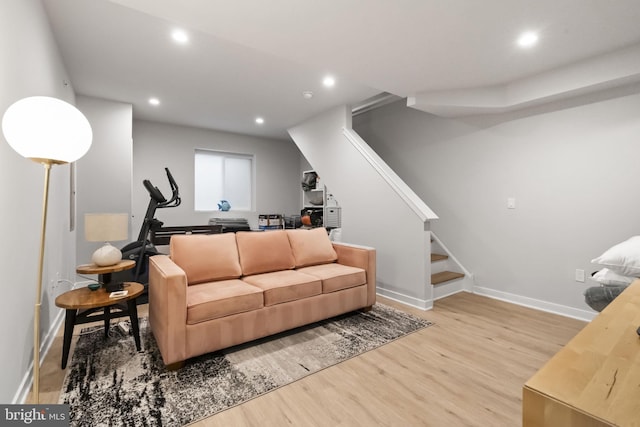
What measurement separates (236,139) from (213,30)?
3.78m

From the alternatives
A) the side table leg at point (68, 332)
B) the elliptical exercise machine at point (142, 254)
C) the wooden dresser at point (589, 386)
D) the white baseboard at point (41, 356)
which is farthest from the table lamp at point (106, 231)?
the wooden dresser at point (589, 386)

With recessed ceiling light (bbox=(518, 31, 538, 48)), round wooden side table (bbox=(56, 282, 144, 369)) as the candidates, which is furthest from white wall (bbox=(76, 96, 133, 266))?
recessed ceiling light (bbox=(518, 31, 538, 48))

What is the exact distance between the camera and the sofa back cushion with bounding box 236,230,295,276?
2803mm

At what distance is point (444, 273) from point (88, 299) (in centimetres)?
362

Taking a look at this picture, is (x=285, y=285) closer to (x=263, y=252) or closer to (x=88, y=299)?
(x=263, y=252)

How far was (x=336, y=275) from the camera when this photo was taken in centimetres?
280

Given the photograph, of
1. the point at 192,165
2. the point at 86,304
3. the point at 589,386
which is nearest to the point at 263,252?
the point at 86,304

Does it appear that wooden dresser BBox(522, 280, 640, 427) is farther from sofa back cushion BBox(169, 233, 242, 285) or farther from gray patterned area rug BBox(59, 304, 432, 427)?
sofa back cushion BBox(169, 233, 242, 285)

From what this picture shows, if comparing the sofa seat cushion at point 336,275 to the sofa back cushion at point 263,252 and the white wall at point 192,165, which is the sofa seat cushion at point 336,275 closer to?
the sofa back cushion at point 263,252

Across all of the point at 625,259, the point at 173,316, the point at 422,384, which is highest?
the point at 625,259

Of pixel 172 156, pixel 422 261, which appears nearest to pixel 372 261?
pixel 422 261

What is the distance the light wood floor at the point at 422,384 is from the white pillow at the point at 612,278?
23.6 inches

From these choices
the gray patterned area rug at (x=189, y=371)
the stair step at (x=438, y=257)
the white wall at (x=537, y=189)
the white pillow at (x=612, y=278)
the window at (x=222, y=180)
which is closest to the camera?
the gray patterned area rug at (x=189, y=371)
